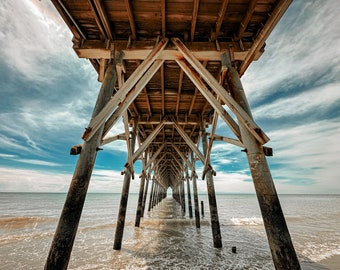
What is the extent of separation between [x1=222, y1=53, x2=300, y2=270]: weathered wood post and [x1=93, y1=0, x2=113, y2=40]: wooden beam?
3504 millimetres

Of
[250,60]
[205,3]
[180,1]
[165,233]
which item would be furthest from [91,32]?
[165,233]

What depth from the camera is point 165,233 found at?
7.45 m

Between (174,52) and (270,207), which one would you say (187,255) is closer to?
(270,207)

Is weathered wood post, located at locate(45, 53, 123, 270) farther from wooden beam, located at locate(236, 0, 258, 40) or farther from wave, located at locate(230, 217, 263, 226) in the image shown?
wave, located at locate(230, 217, 263, 226)

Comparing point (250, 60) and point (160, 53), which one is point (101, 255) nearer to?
point (160, 53)

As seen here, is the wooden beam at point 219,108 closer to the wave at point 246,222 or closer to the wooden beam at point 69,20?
the wooden beam at point 69,20

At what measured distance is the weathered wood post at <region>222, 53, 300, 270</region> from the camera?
7.06ft

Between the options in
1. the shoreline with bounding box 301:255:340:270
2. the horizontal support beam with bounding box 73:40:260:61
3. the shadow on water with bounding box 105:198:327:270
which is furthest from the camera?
the shoreline with bounding box 301:255:340:270

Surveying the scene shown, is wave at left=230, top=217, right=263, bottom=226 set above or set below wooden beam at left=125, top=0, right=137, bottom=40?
below

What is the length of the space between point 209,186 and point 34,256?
6876 mm

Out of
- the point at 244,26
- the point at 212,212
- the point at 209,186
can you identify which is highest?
the point at 244,26

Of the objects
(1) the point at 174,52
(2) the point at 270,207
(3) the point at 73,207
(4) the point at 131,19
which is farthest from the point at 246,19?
(3) the point at 73,207

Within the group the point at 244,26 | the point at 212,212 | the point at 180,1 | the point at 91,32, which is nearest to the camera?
the point at 180,1

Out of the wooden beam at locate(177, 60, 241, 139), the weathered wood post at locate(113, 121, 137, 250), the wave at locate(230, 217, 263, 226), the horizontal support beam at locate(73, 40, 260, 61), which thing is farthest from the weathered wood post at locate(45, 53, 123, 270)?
the wave at locate(230, 217, 263, 226)
